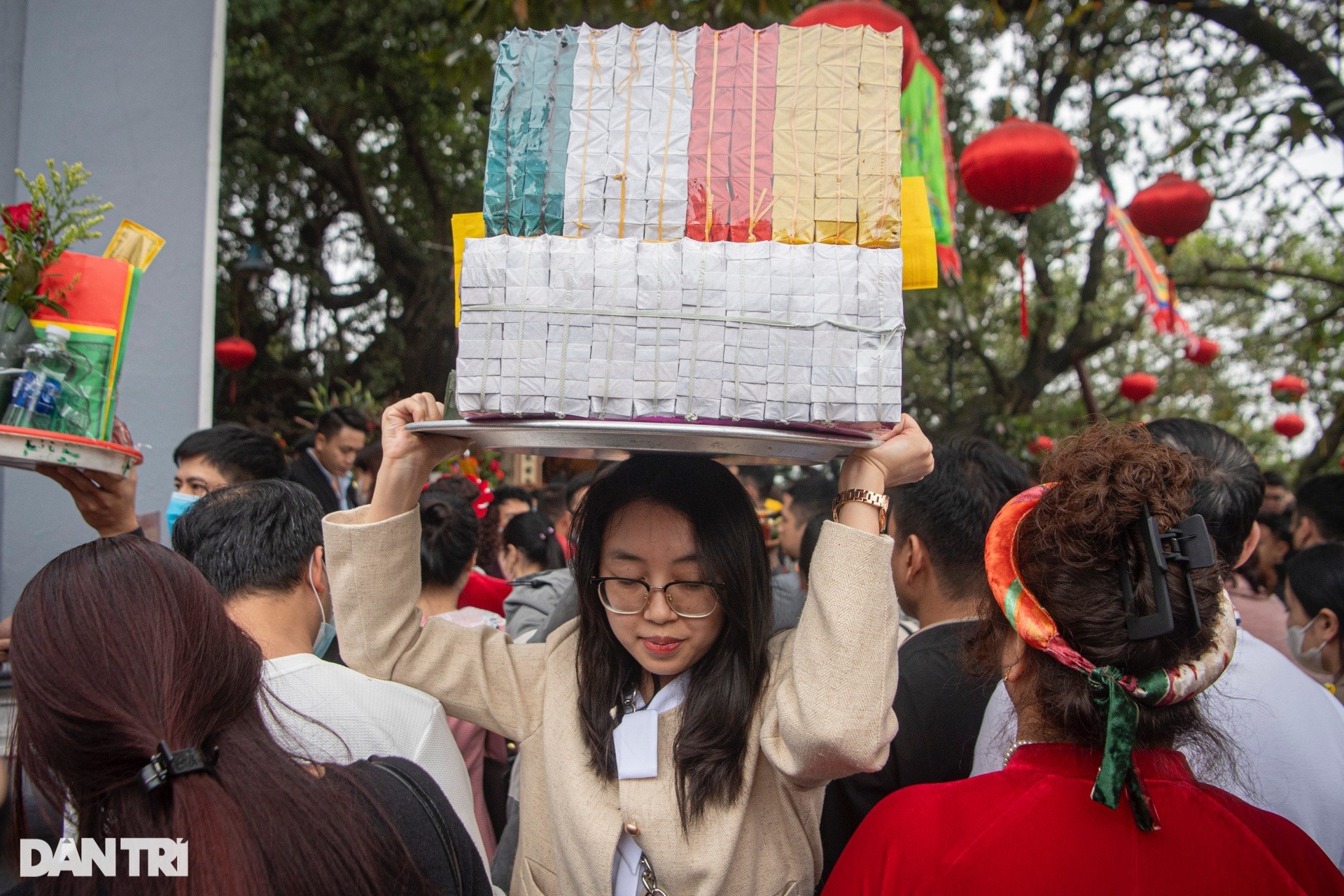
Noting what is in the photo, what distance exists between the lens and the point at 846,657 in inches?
54.0

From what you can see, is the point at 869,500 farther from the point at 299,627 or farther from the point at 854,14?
the point at 854,14

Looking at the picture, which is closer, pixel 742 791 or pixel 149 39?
pixel 742 791

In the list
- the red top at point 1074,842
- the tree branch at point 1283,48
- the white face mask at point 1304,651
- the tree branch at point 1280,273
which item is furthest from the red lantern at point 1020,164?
the red top at point 1074,842

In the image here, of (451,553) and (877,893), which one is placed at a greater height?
(451,553)

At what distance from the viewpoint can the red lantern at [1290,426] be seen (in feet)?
40.6

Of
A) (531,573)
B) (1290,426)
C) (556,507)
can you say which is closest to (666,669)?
(531,573)

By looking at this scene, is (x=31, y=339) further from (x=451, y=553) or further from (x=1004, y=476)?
(x=1004, y=476)

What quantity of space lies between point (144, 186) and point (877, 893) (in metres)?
4.15

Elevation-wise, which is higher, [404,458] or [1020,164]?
[1020,164]

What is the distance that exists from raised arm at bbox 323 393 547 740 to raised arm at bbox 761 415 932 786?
0.52 meters

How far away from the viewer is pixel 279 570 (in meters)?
1.80

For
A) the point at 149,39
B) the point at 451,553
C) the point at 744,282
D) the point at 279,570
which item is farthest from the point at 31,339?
the point at 149,39

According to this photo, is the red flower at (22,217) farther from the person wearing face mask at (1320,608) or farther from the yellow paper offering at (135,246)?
the person wearing face mask at (1320,608)

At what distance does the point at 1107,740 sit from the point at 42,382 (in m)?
2.08
